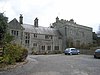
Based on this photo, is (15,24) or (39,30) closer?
(15,24)

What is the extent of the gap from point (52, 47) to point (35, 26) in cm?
945

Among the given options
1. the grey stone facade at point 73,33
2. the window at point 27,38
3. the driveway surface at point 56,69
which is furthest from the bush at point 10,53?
the grey stone facade at point 73,33

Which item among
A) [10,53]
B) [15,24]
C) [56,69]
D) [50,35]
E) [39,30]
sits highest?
[15,24]

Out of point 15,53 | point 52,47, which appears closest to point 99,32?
point 52,47

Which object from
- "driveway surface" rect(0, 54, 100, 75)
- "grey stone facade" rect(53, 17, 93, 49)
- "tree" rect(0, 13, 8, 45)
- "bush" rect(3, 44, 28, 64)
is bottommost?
"driveway surface" rect(0, 54, 100, 75)

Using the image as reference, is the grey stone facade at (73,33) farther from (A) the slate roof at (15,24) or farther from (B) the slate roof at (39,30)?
(A) the slate roof at (15,24)

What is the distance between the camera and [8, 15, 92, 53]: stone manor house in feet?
179

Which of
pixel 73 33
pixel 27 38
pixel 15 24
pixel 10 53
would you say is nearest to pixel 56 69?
pixel 10 53

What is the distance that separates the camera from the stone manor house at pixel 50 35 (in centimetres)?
Answer: 5466

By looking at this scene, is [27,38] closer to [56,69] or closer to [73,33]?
[73,33]

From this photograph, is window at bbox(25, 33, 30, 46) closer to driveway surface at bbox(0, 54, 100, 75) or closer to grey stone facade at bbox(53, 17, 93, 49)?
grey stone facade at bbox(53, 17, 93, 49)

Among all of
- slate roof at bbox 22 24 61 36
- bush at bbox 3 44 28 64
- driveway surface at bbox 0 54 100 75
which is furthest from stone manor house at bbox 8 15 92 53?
driveway surface at bbox 0 54 100 75

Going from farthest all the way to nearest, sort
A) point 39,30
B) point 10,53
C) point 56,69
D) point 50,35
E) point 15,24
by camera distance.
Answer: point 50,35, point 39,30, point 15,24, point 10,53, point 56,69

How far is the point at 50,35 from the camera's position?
204 feet
